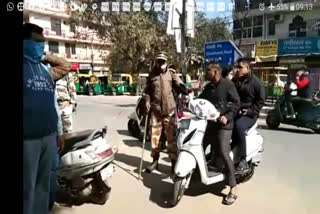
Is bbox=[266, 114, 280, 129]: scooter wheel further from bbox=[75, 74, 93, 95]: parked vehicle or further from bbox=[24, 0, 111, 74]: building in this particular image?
bbox=[24, 0, 111, 74]: building

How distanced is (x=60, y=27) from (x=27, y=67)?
52093 millimetres

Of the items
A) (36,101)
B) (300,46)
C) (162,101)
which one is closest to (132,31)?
(300,46)

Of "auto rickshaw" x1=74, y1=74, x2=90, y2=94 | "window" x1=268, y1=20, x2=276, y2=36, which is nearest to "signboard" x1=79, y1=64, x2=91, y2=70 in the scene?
"auto rickshaw" x1=74, y1=74, x2=90, y2=94

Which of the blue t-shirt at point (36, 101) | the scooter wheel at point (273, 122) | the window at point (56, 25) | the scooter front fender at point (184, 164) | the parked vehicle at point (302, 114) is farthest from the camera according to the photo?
the window at point (56, 25)

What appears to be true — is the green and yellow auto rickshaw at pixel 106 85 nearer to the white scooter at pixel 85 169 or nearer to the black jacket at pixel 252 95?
the black jacket at pixel 252 95

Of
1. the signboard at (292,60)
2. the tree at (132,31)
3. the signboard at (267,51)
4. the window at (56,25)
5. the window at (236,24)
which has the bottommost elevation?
the signboard at (292,60)

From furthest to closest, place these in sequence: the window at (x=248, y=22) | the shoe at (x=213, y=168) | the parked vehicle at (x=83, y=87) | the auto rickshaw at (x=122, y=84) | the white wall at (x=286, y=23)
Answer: the auto rickshaw at (x=122, y=84) < the parked vehicle at (x=83, y=87) < the window at (x=248, y=22) < the white wall at (x=286, y=23) < the shoe at (x=213, y=168)

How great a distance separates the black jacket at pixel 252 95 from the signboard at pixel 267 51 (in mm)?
17695

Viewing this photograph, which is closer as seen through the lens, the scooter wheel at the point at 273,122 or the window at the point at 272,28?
the scooter wheel at the point at 273,122

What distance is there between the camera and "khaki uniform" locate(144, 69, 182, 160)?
5.55 metres

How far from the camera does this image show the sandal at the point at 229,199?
4.51 meters

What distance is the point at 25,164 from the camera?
108 inches

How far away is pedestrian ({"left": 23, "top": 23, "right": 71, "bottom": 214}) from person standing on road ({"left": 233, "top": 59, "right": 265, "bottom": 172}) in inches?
105

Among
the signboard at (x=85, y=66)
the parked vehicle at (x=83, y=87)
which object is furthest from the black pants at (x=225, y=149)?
the signboard at (x=85, y=66)
